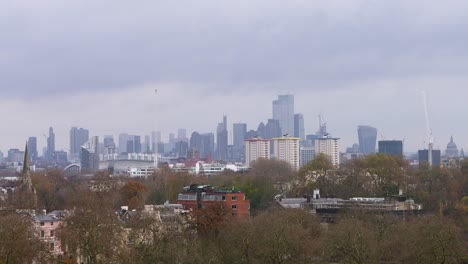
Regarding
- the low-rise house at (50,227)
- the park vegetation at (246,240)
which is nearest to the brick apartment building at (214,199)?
the park vegetation at (246,240)

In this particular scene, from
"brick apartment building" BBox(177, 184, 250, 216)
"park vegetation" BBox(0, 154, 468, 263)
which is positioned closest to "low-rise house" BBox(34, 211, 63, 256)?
"park vegetation" BBox(0, 154, 468, 263)

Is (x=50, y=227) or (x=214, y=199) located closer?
(x=50, y=227)

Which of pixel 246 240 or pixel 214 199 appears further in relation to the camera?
pixel 214 199

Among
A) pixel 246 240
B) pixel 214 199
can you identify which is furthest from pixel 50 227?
pixel 246 240

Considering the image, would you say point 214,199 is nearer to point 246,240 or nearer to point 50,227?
point 50,227

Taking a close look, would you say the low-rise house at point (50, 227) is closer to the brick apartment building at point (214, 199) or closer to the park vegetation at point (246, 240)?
the park vegetation at point (246, 240)

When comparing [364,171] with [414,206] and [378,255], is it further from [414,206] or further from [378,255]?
[378,255]

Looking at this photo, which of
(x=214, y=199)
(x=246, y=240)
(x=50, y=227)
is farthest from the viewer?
(x=214, y=199)

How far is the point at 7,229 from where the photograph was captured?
43.6m

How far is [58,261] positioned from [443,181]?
60.2 m

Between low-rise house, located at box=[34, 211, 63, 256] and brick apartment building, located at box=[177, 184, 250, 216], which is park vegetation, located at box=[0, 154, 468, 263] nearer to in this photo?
low-rise house, located at box=[34, 211, 63, 256]

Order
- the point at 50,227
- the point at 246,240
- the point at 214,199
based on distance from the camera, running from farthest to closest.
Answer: the point at 214,199 → the point at 50,227 → the point at 246,240

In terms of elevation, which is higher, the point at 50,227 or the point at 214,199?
the point at 214,199

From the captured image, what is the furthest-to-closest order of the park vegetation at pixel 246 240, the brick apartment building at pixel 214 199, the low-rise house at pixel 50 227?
the brick apartment building at pixel 214 199 → the low-rise house at pixel 50 227 → the park vegetation at pixel 246 240
